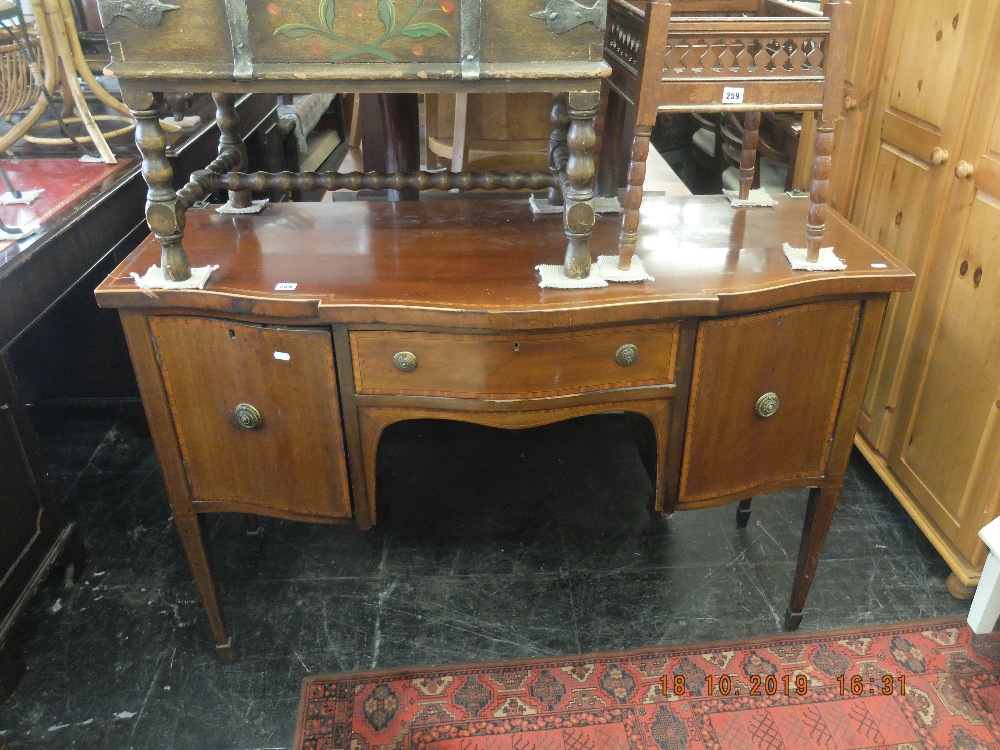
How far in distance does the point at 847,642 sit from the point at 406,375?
1.36 metres

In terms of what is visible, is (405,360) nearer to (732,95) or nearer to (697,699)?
(732,95)

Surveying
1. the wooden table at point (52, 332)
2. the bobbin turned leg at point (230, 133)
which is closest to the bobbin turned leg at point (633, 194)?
the bobbin turned leg at point (230, 133)

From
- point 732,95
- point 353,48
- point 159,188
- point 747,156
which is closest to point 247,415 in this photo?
point 159,188

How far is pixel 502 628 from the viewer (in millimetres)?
2125

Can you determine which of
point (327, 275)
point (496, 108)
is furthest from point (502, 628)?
point (496, 108)

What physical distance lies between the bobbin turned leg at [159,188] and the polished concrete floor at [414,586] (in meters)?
1.04

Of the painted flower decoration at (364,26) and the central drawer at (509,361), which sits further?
the central drawer at (509,361)

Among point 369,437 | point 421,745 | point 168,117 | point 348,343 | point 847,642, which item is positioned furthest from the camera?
point 168,117

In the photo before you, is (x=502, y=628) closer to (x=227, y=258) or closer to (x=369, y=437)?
(x=369, y=437)

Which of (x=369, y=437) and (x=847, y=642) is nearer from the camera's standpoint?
(x=369, y=437)

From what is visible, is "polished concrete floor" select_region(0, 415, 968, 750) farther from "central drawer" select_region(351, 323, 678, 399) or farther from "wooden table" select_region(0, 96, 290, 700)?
"central drawer" select_region(351, 323, 678, 399)

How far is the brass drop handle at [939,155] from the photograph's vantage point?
2.07 m

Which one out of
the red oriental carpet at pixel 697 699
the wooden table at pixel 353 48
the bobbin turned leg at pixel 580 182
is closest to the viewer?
the wooden table at pixel 353 48
